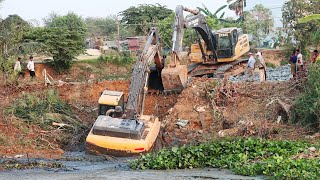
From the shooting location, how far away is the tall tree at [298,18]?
32.6 metres

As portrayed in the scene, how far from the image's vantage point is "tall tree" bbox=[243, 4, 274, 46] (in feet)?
140

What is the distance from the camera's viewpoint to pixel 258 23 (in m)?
43.6

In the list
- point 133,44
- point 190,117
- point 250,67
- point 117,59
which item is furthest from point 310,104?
point 133,44

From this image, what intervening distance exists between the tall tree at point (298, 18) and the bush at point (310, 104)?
51.7 feet

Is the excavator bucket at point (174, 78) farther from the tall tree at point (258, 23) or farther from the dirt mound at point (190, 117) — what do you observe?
the tall tree at point (258, 23)

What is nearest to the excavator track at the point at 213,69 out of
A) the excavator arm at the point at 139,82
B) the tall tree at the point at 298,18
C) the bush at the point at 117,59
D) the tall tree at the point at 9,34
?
the excavator arm at the point at 139,82

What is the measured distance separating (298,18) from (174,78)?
19635 millimetres

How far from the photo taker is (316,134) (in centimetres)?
1466

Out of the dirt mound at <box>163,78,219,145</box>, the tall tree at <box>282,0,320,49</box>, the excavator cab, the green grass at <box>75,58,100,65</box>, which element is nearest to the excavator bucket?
Result: the dirt mound at <box>163,78,219,145</box>

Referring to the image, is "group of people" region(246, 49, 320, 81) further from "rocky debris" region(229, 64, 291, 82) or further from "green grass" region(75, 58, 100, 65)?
"green grass" region(75, 58, 100, 65)

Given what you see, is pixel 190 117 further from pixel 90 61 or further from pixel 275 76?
pixel 90 61

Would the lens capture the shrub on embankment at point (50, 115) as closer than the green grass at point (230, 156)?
Result: No

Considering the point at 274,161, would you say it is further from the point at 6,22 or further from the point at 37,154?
the point at 6,22

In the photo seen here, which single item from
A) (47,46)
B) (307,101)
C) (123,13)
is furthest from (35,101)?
(123,13)
